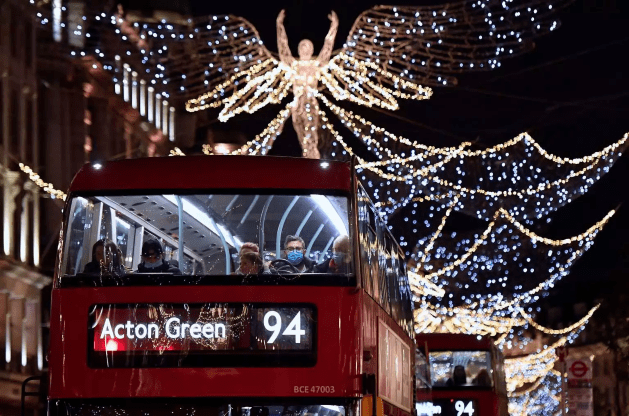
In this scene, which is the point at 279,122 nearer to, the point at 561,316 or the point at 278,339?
the point at 278,339

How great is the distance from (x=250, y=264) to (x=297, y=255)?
0.44m

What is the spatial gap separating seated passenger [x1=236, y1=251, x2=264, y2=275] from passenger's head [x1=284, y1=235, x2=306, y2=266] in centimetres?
27

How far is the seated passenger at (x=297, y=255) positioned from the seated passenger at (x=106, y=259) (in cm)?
141

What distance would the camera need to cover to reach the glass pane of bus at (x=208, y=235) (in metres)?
12.4

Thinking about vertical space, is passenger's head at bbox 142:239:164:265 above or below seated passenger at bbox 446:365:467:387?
below

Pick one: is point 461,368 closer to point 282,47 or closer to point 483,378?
point 483,378

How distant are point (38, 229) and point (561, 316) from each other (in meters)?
69.6

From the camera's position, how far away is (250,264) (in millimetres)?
12383

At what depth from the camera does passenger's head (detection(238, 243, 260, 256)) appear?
12.5 metres

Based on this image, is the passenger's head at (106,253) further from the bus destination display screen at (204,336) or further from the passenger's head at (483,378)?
the passenger's head at (483,378)

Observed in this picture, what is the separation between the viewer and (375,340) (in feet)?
43.5

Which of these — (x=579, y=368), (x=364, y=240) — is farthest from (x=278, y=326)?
(x=579, y=368)

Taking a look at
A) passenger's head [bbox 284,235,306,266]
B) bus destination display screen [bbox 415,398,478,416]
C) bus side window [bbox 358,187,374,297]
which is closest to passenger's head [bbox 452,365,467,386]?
bus destination display screen [bbox 415,398,478,416]

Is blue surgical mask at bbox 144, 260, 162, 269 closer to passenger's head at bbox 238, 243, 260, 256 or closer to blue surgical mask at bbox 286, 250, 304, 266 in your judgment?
passenger's head at bbox 238, 243, 260, 256
